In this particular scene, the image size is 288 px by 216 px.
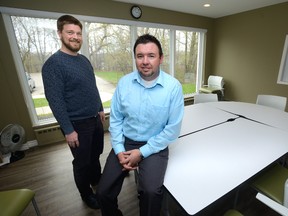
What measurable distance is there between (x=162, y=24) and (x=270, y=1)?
210 cm

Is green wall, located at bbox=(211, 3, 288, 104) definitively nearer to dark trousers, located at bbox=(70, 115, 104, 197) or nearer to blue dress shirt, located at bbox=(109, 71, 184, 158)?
blue dress shirt, located at bbox=(109, 71, 184, 158)

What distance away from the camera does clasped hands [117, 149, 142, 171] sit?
1098mm

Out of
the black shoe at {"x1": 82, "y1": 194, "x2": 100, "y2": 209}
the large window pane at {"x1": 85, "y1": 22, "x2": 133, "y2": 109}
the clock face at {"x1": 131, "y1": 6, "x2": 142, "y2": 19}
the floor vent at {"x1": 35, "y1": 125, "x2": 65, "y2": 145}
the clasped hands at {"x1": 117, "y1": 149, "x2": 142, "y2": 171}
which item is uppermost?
the clock face at {"x1": 131, "y1": 6, "x2": 142, "y2": 19}

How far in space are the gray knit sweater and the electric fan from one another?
170 cm

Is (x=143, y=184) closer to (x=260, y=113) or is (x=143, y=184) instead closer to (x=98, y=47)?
(x=260, y=113)

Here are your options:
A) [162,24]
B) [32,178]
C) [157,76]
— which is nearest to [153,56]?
[157,76]

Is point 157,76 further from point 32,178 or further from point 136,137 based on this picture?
point 32,178

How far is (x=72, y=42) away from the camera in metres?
1.24

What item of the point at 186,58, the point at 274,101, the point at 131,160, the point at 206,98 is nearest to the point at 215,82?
the point at 186,58

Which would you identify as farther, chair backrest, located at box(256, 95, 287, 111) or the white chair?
the white chair

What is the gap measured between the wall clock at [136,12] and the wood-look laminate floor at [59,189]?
2.61 meters

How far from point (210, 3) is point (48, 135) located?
399 centimetres

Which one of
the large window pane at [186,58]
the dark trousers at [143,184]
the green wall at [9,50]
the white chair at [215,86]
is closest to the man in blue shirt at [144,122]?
the dark trousers at [143,184]

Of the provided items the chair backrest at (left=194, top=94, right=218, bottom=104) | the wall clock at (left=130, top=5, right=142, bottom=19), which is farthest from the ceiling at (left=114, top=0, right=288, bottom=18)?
the chair backrest at (left=194, top=94, right=218, bottom=104)
